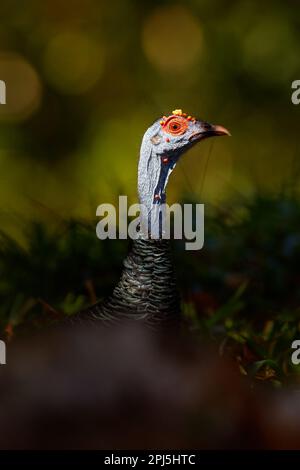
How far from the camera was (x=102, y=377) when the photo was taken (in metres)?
1.13

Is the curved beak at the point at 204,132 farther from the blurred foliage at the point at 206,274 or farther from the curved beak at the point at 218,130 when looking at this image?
the blurred foliage at the point at 206,274

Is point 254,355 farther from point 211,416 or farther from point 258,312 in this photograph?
point 211,416

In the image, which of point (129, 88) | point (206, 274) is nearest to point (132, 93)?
point (129, 88)

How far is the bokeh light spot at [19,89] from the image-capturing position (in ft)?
31.2

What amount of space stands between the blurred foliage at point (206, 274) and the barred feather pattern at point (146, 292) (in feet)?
1.74

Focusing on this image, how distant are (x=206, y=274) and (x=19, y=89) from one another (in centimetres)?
644

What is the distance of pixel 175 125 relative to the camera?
2.67 m

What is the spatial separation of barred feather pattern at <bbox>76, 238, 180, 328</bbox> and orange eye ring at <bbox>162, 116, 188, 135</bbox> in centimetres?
36

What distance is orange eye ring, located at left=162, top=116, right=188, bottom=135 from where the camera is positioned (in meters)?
2.66

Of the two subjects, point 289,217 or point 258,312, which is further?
point 289,217

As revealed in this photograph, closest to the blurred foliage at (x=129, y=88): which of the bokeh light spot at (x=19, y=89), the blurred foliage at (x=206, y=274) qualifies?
the bokeh light spot at (x=19, y=89)

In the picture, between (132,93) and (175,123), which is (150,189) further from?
(132,93)

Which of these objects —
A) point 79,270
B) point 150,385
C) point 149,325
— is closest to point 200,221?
point 79,270

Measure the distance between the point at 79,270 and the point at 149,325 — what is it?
1.25 metres
